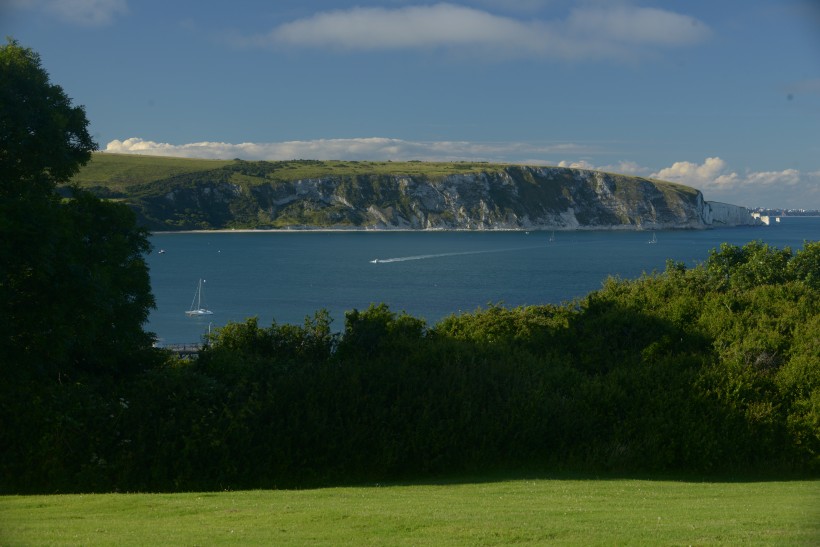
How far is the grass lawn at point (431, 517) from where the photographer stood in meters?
9.96

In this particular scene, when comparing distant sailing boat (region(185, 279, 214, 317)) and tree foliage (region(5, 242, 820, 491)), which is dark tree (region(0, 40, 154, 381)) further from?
distant sailing boat (region(185, 279, 214, 317))

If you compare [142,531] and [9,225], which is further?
[9,225]

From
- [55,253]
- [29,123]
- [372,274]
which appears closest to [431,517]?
[55,253]

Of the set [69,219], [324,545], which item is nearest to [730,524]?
[324,545]

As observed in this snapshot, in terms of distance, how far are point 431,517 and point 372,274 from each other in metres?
104

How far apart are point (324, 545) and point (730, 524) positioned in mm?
5289

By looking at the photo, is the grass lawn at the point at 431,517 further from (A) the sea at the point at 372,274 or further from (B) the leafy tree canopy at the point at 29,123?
(A) the sea at the point at 372,274

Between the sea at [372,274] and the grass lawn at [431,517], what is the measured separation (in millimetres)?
31343

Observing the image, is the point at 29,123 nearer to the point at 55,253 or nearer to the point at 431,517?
the point at 55,253

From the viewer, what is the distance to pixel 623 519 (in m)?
11.2

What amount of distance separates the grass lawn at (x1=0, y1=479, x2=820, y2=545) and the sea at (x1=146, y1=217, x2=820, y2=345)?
31343 millimetres

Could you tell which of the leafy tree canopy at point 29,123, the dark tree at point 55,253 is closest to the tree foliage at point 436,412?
the dark tree at point 55,253

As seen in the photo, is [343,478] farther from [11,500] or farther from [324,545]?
[324,545]

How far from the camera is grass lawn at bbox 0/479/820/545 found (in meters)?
9.96
